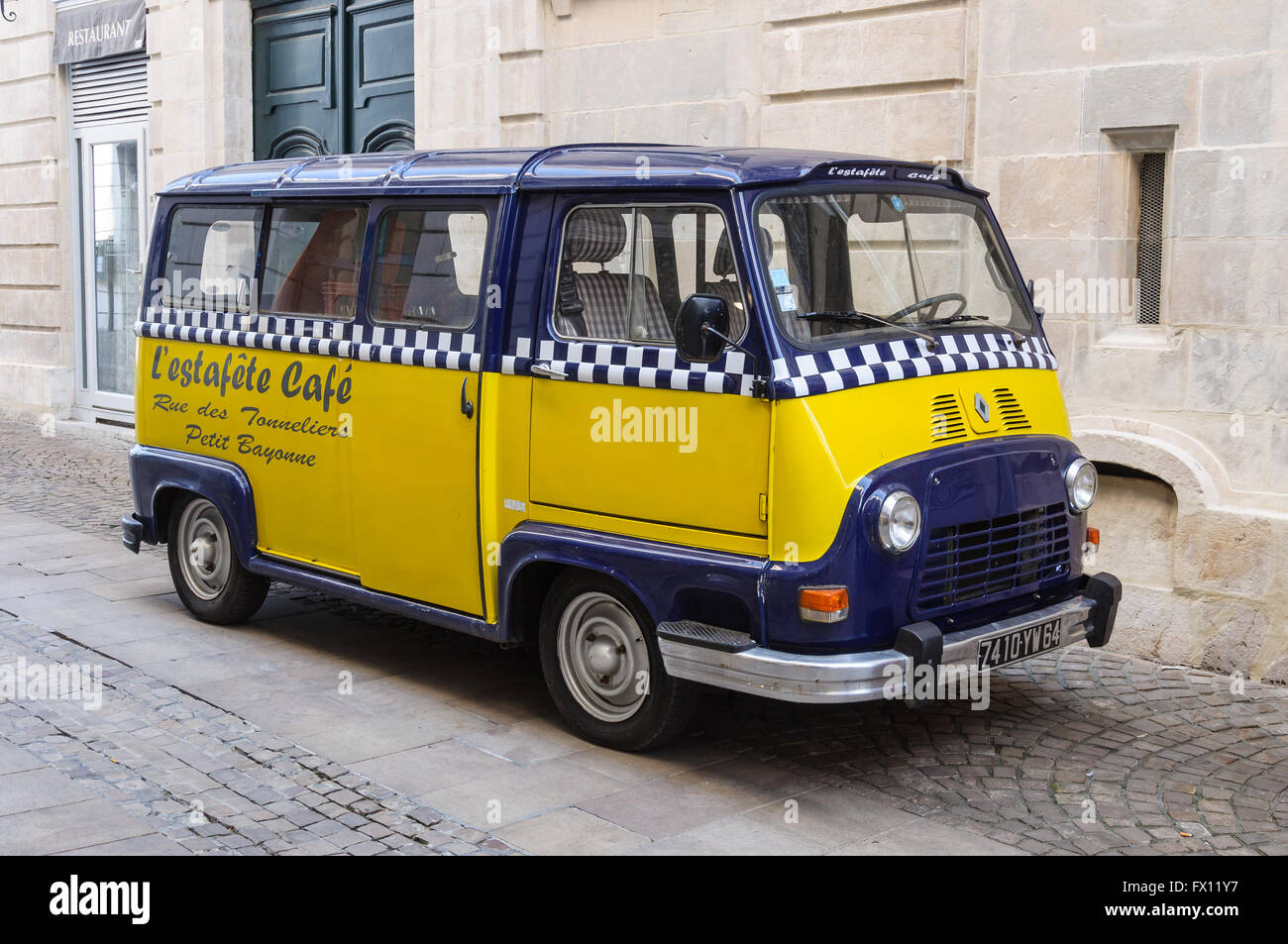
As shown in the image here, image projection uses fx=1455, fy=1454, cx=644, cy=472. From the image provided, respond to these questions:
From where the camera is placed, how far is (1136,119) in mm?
7883

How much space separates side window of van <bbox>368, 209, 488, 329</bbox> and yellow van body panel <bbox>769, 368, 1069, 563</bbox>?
1.79 metres

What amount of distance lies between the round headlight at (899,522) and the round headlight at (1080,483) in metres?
1.04

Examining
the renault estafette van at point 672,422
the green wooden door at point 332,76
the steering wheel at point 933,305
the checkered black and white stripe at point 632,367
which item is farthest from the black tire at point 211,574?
the green wooden door at point 332,76

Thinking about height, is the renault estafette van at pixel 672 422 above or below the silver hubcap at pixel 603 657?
above

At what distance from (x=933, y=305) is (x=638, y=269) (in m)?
1.22

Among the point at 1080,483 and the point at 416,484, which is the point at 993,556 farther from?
the point at 416,484

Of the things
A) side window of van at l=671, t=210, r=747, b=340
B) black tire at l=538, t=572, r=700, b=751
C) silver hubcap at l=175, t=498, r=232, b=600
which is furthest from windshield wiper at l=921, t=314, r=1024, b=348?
silver hubcap at l=175, t=498, r=232, b=600

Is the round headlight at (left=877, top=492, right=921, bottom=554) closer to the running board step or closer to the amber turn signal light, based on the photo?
the amber turn signal light

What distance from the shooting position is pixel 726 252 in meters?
5.51

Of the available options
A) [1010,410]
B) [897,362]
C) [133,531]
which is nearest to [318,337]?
[133,531]

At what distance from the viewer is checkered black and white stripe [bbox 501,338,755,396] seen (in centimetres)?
540

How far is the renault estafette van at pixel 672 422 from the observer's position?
5289mm

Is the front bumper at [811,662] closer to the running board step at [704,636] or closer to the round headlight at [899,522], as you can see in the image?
the running board step at [704,636]
